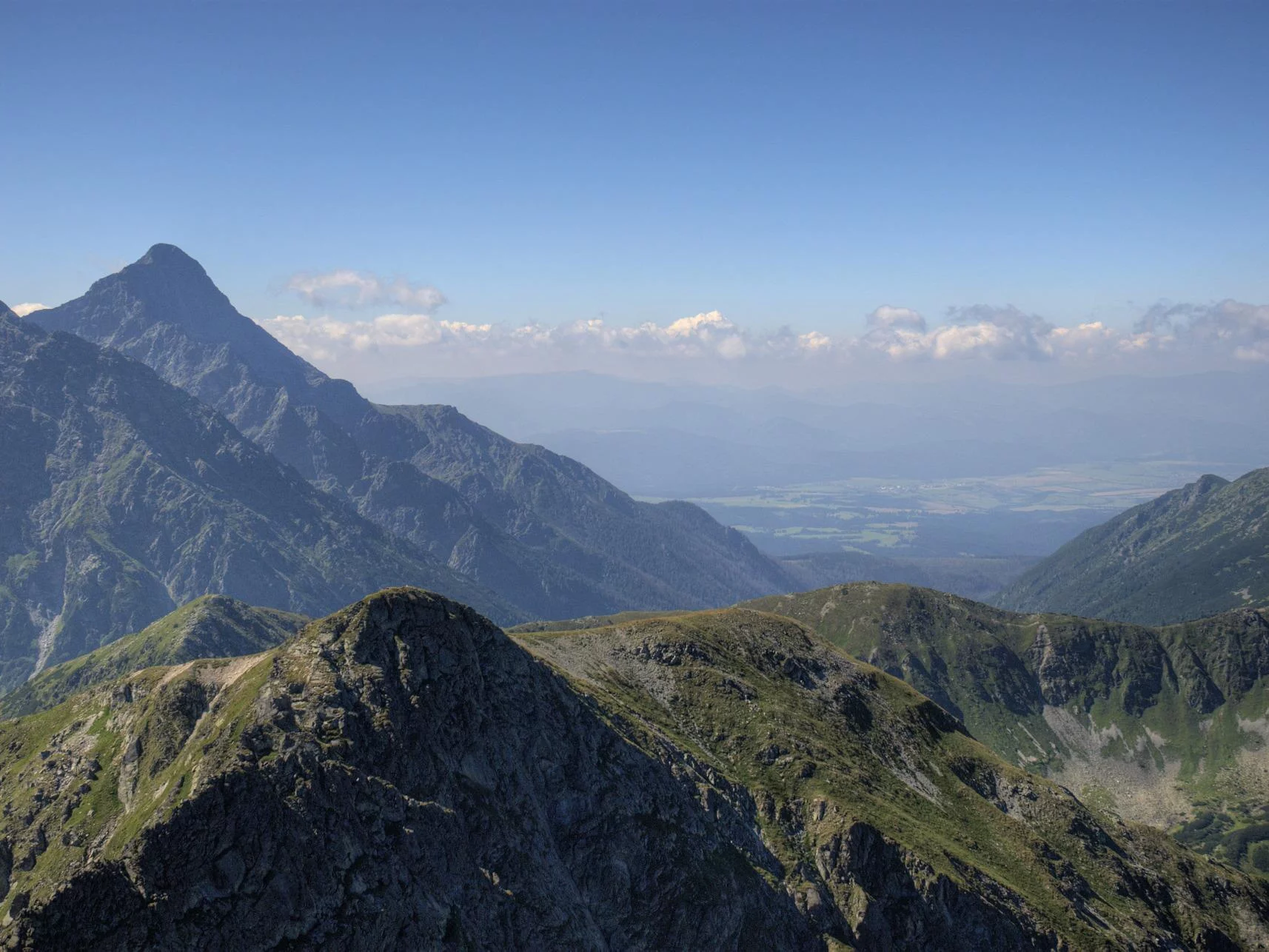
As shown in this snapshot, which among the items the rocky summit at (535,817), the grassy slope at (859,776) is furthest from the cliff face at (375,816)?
the grassy slope at (859,776)

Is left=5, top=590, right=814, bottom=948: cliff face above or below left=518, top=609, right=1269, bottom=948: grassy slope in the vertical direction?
above

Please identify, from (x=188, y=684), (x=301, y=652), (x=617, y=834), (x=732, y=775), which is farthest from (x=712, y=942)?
(x=188, y=684)

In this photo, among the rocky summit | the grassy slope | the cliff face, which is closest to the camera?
the cliff face

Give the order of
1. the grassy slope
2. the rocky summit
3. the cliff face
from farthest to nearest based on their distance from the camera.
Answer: the grassy slope < the rocky summit < the cliff face

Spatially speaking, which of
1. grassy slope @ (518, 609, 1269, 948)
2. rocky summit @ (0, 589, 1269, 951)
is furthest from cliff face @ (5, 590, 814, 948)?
grassy slope @ (518, 609, 1269, 948)

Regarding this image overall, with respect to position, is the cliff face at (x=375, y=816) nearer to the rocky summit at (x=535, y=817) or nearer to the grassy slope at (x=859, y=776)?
the rocky summit at (x=535, y=817)

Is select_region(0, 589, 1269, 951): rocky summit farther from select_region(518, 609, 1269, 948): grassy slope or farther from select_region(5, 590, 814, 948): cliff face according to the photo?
select_region(518, 609, 1269, 948): grassy slope

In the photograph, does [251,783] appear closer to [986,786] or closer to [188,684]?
[188,684]

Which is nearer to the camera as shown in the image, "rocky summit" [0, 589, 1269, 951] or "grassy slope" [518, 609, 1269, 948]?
"rocky summit" [0, 589, 1269, 951]
